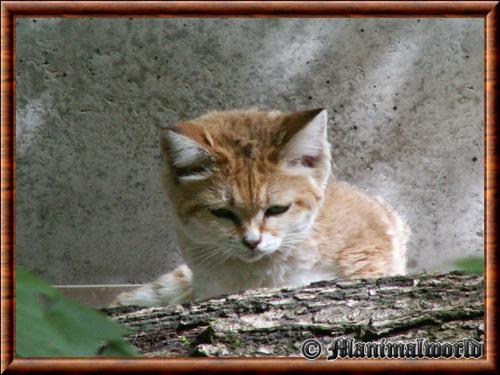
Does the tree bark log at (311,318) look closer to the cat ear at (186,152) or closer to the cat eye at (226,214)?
the cat eye at (226,214)

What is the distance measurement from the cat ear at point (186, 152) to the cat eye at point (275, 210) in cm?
28

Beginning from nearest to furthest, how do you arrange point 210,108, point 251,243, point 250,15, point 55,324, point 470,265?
point 55,324, point 470,265, point 250,15, point 251,243, point 210,108

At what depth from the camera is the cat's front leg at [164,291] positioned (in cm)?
280

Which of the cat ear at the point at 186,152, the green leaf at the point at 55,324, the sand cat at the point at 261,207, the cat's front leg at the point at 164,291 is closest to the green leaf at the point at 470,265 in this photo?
the green leaf at the point at 55,324

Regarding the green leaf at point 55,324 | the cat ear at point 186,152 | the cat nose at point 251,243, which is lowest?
the green leaf at point 55,324

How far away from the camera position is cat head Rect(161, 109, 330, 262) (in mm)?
2117

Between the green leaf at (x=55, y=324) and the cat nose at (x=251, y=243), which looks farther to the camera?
the cat nose at (x=251, y=243)

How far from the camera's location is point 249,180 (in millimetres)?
2145

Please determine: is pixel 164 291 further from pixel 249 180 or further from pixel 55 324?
pixel 55 324

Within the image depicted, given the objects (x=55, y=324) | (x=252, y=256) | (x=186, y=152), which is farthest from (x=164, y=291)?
(x=55, y=324)

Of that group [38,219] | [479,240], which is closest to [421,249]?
[479,240]

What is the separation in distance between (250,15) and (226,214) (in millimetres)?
814

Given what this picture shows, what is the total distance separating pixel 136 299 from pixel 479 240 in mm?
1639
